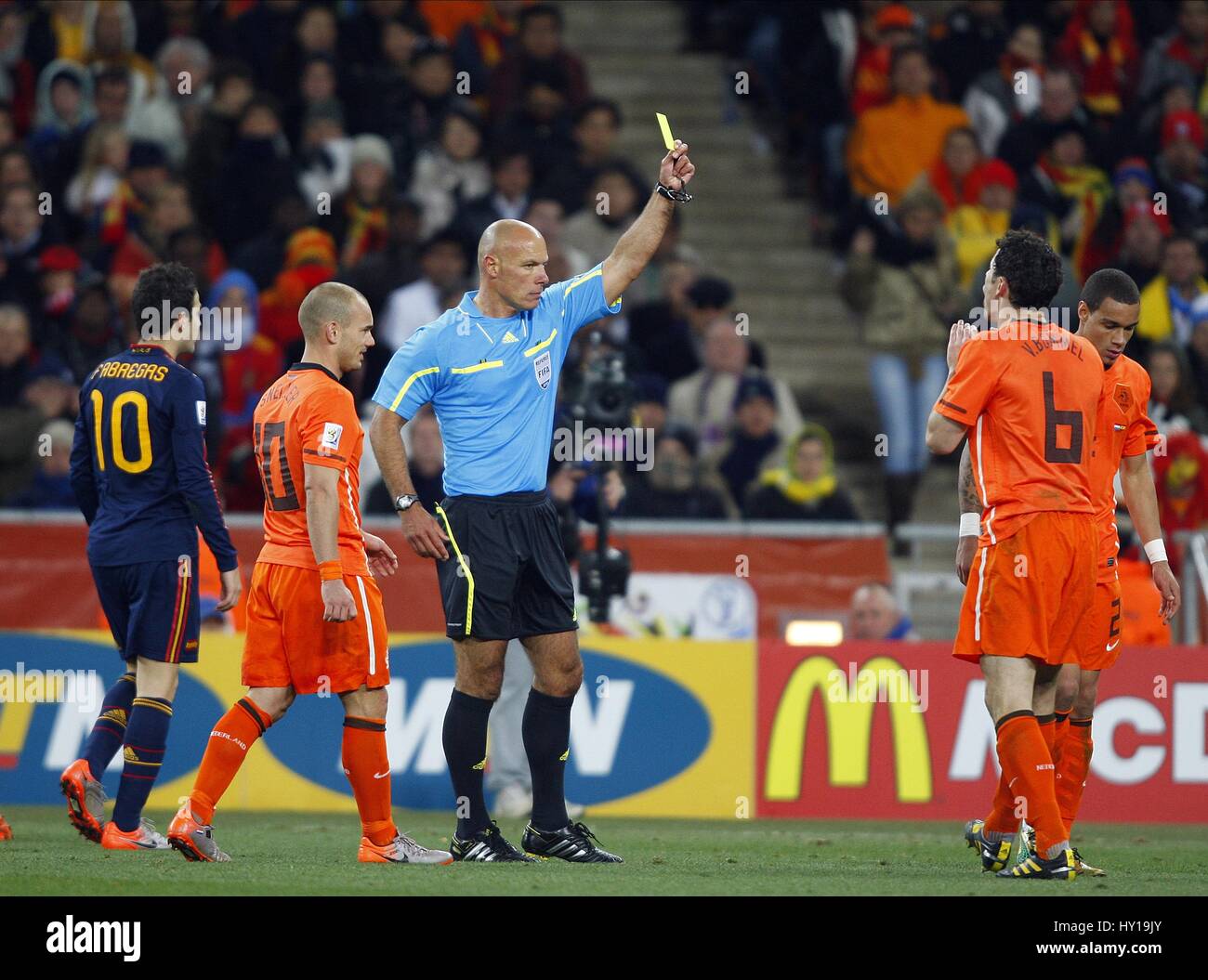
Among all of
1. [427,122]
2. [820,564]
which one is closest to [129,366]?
[820,564]

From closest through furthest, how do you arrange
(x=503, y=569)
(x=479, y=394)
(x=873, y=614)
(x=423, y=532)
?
(x=423, y=532)
(x=503, y=569)
(x=479, y=394)
(x=873, y=614)

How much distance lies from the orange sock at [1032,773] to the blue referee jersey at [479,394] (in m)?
2.14

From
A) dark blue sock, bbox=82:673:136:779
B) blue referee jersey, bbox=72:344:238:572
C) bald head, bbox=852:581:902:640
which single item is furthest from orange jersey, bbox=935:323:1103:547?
bald head, bbox=852:581:902:640

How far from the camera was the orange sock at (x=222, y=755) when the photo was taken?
761cm

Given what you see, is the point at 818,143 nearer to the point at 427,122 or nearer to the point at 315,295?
the point at 427,122

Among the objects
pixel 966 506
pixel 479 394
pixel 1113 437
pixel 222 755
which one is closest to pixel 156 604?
pixel 222 755

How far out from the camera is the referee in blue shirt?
7867 millimetres

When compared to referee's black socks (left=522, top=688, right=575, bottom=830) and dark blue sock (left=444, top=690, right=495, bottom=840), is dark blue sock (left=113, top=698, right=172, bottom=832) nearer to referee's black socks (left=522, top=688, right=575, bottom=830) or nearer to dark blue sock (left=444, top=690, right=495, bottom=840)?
dark blue sock (left=444, top=690, right=495, bottom=840)

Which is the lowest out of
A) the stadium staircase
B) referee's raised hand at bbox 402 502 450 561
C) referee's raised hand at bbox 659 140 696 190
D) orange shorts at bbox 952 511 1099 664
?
orange shorts at bbox 952 511 1099 664

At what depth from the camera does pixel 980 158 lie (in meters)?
16.7

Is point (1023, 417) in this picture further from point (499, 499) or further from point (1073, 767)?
point (499, 499)

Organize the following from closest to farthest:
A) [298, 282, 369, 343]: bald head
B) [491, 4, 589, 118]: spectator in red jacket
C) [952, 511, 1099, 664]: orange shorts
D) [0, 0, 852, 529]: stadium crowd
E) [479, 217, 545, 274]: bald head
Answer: [952, 511, 1099, 664]: orange shorts → [298, 282, 369, 343]: bald head → [479, 217, 545, 274]: bald head → [0, 0, 852, 529]: stadium crowd → [491, 4, 589, 118]: spectator in red jacket

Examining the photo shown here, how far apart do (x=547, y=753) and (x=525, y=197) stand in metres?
8.30

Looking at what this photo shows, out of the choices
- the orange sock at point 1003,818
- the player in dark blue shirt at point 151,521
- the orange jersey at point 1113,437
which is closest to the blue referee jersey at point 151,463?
the player in dark blue shirt at point 151,521
